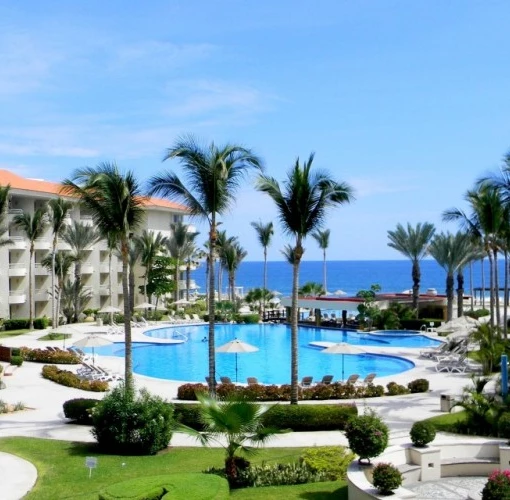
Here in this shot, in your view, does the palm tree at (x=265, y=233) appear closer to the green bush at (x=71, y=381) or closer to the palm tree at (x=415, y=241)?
the palm tree at (x=415, y=241)

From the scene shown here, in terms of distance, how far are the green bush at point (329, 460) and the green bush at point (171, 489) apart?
2.64 meters

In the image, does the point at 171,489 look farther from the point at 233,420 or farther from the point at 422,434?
the point at 422,434

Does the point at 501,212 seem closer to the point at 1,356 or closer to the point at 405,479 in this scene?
the point at 405,479

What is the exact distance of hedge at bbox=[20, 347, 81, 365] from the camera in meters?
34.4

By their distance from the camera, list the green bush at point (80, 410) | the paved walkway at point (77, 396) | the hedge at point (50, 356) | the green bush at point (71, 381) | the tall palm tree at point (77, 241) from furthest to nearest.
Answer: the tall palm tree at point (77, 241), the hedge at point (50, 356), the green bush at point (71, 381), the green bush at point (80, 410), the paved walkway at point (77, 396)

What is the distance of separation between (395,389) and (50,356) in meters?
18.4

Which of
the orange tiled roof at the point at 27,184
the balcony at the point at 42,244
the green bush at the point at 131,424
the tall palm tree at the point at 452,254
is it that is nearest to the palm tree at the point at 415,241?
the tall palm tree at the point at 452,254

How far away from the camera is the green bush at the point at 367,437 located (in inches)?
535

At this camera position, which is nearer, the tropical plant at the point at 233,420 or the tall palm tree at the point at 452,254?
the tropical plant at the point at 233,420

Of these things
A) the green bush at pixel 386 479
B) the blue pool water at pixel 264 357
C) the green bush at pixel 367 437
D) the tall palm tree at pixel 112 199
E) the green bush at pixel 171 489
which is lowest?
the blue pool water at pixel 264 357

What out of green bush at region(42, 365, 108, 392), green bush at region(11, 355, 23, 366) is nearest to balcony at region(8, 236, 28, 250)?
green bush at region(11, 355, 23, 366)

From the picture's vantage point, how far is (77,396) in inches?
1027

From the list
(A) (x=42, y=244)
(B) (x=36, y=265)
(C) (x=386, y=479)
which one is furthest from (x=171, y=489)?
(B) (x=36, y=265)

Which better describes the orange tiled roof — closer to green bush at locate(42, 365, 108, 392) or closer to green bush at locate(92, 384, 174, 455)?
green bush at locate(42, 365, 108, 392)
